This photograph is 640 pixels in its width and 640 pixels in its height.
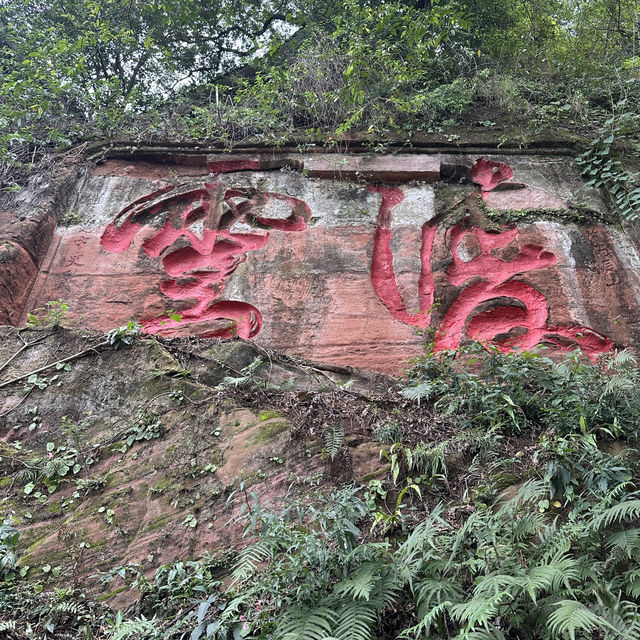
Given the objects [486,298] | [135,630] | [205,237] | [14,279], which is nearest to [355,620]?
[135,630]

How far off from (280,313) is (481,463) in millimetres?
2428

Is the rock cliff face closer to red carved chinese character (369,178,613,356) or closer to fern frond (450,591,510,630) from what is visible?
red carved chinese character (369,178,613,356)

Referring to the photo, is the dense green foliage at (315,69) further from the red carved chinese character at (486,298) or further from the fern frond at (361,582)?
the fern frond at (361,582)

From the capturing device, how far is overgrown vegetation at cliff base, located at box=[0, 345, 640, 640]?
2369 millimetres

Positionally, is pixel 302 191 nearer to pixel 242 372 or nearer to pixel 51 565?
pixel 242 372

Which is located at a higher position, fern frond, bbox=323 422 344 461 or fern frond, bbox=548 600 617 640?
fern frond, bbox=323 422 344 461

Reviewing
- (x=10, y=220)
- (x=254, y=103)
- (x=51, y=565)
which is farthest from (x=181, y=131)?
(x=51, y=565)

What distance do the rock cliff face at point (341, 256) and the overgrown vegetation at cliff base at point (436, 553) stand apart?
5.18 feet

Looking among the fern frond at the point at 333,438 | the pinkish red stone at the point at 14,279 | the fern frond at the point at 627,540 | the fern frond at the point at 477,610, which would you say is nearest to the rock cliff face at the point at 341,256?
the pinkish red stone at the point at 14,279

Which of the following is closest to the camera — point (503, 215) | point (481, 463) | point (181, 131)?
point (481, 463)

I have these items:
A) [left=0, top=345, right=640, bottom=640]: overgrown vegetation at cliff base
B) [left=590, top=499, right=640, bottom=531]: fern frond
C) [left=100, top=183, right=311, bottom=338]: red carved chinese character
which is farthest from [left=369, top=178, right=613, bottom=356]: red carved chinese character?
[left=590, top=499, right=640, bottom=531]: fern frond

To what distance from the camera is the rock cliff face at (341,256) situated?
5176 mm

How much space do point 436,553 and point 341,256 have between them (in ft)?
11.1

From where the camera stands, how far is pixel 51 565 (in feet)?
10.1
